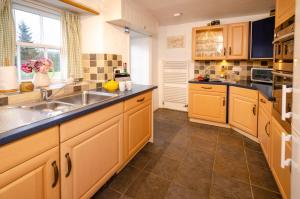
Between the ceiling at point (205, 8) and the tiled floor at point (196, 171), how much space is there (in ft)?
6.97

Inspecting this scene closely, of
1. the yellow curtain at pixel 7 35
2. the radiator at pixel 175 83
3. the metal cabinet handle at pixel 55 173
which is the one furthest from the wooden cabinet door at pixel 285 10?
the radiator at pixel 175 83

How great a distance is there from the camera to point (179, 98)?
4.36 m

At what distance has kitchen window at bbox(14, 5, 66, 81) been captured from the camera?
1849 mm

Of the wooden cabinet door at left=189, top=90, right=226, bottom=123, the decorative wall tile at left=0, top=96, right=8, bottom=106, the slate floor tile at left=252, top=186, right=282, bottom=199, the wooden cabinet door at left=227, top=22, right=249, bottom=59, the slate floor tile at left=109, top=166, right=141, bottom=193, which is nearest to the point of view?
the decorative wall tile at left=0, top=96, right=8, bottom=106

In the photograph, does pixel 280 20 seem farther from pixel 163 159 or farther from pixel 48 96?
pixel 48 96

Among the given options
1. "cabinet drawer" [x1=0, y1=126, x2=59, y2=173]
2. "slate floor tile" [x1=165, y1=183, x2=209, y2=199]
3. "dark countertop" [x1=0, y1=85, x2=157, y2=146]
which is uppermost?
"dark countertop" [x1=0, y1=85, x2=157, y2=146]

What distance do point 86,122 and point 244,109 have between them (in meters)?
2.46

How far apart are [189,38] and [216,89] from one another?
151 centimetres

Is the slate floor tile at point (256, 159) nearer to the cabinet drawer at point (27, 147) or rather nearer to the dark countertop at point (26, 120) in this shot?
the dark countertop at point (26, 120)

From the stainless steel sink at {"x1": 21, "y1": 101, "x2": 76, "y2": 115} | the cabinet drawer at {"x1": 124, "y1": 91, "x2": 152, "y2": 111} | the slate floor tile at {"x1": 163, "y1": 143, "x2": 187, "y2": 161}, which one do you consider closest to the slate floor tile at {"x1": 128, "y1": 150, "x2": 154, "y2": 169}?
the slate floor tile at {"x1": 163, "y1": 143, "x2": 187, "y2": 161}

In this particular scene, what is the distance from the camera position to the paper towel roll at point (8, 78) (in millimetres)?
1458

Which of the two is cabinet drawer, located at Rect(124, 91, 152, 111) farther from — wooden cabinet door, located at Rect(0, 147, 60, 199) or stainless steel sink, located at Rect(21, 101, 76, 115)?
wooden cabinet door, located at Rect(0, 147, 60, 199)

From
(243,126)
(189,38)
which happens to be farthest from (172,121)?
(189,38)

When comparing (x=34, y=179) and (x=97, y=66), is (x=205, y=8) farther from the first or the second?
(x=34, y=179)
